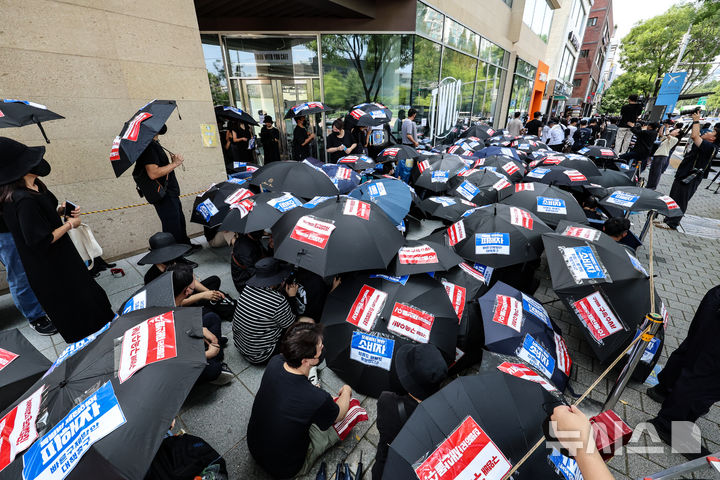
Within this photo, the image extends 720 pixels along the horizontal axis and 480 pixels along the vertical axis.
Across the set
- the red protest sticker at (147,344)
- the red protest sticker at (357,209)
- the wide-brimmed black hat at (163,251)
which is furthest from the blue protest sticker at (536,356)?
the wide-brimmed black hat at (163,251)

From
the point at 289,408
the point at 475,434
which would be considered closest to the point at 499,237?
the point at 475,434

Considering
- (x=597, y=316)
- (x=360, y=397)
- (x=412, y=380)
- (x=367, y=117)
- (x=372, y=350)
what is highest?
(x=367, y=117)

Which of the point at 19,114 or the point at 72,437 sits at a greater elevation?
the point at 19,114

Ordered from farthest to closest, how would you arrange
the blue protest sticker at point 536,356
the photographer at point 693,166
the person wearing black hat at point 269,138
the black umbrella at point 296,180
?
the person wearing black hat at point 269,138 → the photographer at point 693,166 → the black umbrella at point 296,180 → the blue protest sticker at point 536,356

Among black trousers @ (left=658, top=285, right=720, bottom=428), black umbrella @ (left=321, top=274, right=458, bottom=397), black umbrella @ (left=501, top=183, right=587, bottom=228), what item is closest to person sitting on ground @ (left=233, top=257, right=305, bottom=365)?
black umbrella @ (left=321, top=274, right=458, bottom=397)

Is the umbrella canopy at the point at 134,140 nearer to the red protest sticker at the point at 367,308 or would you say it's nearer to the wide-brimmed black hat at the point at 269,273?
the wide-brimmed black hat at the point at 269,273

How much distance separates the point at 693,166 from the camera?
6445mm

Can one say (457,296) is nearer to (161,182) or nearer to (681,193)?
(161,182)

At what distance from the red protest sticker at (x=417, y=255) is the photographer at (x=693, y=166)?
721 centimetres

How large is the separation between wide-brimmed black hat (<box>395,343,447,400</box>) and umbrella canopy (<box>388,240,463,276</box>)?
1115 mm

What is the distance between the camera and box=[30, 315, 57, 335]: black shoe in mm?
3482

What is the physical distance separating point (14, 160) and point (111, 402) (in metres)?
2.60

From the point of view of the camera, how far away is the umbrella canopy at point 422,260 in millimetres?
2789

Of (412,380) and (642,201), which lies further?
(642,201)
